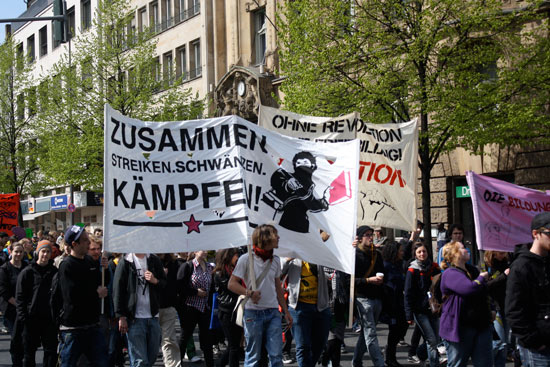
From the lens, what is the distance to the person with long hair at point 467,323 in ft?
24.6

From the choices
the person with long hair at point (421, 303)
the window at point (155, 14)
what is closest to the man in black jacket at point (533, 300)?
the person with long hair at point (421, 303)

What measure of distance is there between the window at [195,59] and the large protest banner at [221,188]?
3093cm

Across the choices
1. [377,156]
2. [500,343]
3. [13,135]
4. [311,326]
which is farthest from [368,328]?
[13,135]

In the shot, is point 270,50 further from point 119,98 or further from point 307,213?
point 307,213

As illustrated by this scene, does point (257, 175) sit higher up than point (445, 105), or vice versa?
point (445, 105)

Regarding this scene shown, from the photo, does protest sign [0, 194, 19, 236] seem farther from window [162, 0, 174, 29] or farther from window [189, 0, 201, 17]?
window [162, 0, 174, 29]

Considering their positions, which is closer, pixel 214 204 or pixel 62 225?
pixel 214 204

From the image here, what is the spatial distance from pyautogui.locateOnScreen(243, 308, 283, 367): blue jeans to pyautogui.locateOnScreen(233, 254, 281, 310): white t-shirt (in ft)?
0.19

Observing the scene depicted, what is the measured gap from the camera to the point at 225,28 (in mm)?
37531

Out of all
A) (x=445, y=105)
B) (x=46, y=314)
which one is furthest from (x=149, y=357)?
(x=445, y=105)

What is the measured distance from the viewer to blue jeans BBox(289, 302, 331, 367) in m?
8.77

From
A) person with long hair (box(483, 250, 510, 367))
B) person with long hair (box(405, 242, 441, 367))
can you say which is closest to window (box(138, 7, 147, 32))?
person with long hair (box(405, 242, 441, 367))

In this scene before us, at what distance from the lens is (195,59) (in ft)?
129

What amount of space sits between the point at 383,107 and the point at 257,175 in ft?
43.2
